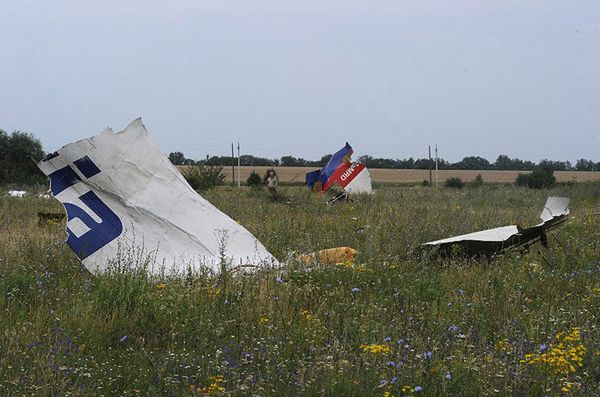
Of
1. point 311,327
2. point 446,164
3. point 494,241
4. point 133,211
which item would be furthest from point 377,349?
point 446,164

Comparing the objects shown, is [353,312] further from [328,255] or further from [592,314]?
[328,255]

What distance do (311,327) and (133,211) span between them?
3024 millimetres

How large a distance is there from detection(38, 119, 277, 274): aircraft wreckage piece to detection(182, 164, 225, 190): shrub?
14.3 m

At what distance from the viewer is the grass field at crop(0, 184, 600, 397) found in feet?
10.8

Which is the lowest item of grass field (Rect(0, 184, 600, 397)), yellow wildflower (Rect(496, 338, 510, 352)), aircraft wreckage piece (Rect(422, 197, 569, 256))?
yellow wildflower (Rect(496, 338, 510, 352))

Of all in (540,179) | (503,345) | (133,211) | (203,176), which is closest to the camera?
(503,345)

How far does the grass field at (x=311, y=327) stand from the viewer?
329cm

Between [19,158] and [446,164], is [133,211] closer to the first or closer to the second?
[19,158]

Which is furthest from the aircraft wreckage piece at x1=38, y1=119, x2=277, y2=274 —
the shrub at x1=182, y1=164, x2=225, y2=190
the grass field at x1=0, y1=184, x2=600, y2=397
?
the shrub at x1=182, y1=164, x2=225, y2=190

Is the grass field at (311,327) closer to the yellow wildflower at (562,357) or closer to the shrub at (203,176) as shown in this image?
the yellow wildflower at (562,357)

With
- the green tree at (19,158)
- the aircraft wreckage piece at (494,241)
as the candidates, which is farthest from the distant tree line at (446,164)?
the aircraft wreckage piece at (494,241)

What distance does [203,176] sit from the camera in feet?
72.3

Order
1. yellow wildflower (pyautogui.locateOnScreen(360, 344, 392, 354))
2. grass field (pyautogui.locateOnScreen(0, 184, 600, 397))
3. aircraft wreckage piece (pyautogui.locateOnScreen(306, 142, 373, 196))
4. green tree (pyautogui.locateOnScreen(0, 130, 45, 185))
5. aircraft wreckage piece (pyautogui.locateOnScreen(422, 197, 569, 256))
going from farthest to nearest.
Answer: green tree (pyautogui.locateOnScreen(0, 130, 45, 185)) → aircraft wreckage piece (pyautogui.locateOnScreen(306, 142, 373, 196)) → aircraft wreckage piece (pyautogui.locateOnScreen(422, 197, 569, 256)) → yellow wildflower (pyautogui.locateOnScreen(360, 344, 392, 354)) → grass field (pyautogui.locateOnScreen(0, 184, 600, 397))

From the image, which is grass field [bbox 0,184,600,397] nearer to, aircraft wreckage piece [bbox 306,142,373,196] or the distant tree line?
aircraft wreckage piece [bbox 306,142,373,196]
